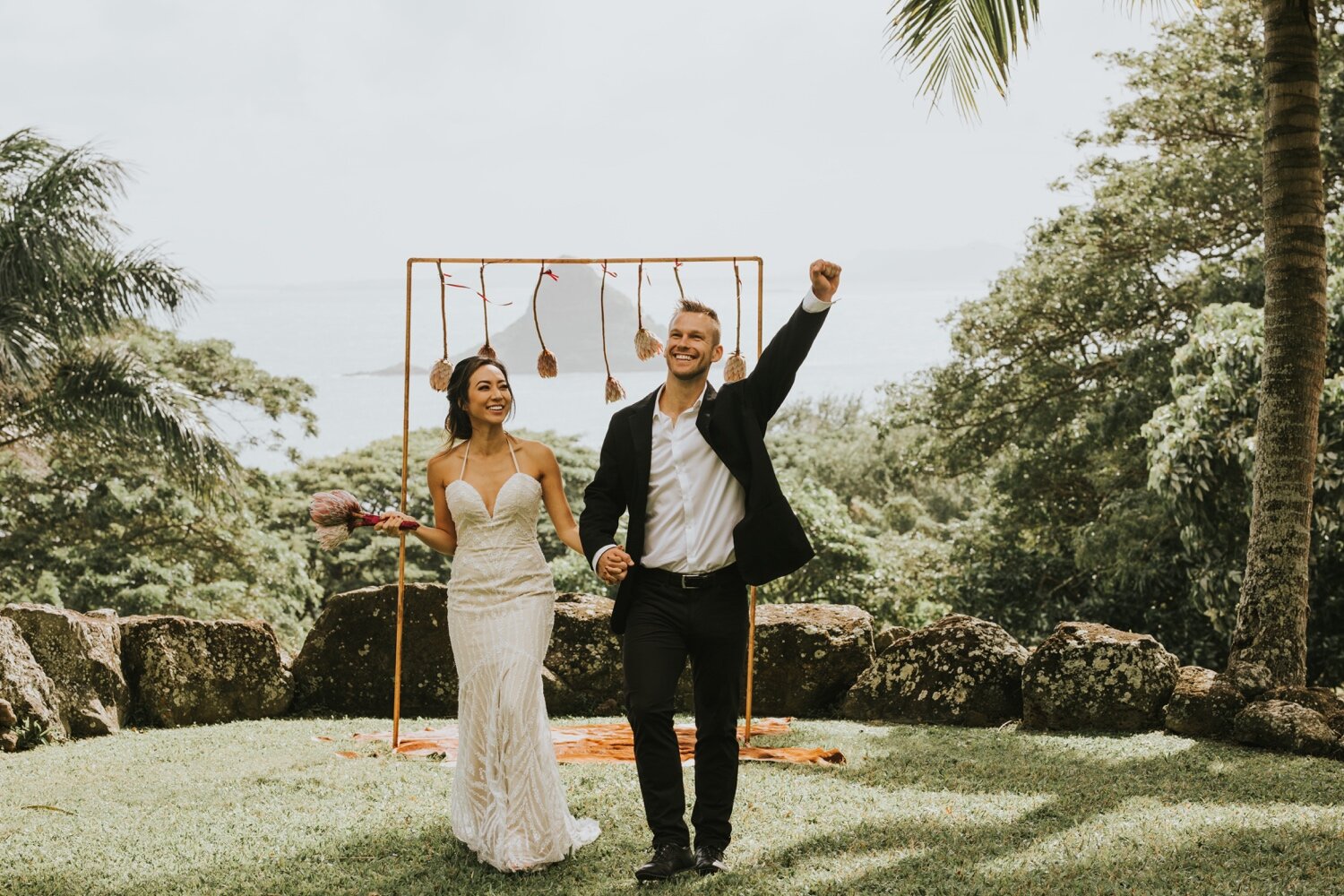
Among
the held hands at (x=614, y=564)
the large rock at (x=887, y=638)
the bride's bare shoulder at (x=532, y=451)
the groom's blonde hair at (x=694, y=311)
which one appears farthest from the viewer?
the large rock at (x=887, y=638)

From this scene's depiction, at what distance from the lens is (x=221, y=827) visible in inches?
213

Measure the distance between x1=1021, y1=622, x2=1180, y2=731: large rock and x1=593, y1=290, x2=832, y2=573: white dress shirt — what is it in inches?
170

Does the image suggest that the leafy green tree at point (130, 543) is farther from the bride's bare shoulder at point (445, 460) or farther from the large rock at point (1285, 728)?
the large rock at point (1285, 728)

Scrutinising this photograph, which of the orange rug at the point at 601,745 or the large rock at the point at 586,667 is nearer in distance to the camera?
the orange rug at the point at 601,745

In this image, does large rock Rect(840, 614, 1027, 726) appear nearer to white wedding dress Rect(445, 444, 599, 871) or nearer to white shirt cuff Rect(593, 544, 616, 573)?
white wedding dress Rect(445, 444, 599, 871)

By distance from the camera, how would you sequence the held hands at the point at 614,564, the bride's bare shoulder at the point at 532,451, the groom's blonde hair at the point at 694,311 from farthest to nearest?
the bride's bare shoulder at the point at 532,451 → the groom's blonde hair at the point at 694,311 → the held hands at the point at 614,564

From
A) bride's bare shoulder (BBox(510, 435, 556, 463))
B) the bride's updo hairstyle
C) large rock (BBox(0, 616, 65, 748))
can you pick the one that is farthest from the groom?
large rock (BBox(0, 616, 65, 748))

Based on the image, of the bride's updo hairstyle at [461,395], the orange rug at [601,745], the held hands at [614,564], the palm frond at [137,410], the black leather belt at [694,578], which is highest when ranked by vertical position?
the palm frond at [137,410]

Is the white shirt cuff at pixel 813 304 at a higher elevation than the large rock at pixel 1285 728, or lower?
higher

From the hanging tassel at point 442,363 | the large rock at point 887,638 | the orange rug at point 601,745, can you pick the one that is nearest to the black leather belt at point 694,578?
the hanging tassel at point 442,363

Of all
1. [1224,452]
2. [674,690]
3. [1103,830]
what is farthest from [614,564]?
[1224,452]

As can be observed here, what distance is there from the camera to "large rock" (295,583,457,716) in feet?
30.1

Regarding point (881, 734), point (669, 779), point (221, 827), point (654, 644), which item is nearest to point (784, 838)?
point (669, 779)

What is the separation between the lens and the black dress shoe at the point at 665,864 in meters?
4.48
